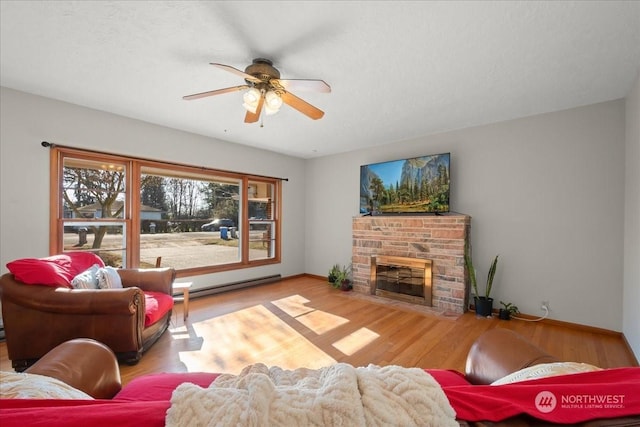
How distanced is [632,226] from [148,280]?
16.1 feet

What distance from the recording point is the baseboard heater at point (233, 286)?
3.96m

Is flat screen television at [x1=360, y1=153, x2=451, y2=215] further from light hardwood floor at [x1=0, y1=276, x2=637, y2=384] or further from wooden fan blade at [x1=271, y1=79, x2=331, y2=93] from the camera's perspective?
wooden fan blade at [x1=271, y1=79, x2=331, y2=93]

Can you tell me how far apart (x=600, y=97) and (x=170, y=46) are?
418 centimetres

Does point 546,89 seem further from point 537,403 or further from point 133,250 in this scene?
point 133,250

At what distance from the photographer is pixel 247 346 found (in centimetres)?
250

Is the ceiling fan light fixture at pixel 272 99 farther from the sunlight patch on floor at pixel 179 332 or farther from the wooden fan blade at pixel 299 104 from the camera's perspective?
the sunlight patch on floor at pixel 179 332

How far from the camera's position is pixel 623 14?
1.60m

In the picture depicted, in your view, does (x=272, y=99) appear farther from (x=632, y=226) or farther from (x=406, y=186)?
(x=632, y=226)

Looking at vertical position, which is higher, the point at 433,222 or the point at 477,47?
the point at 477,47

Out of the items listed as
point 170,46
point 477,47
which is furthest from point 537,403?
point 170,46

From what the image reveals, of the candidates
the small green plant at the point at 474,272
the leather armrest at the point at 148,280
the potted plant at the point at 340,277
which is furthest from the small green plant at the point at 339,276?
the leather armrest at the point at 148,280

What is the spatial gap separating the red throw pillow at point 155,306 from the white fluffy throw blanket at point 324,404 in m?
2.26

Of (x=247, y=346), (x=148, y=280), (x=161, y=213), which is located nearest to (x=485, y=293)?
(x=247, y=346)

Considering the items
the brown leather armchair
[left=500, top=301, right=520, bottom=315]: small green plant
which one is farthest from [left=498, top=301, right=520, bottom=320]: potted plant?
the brown leather armchair
